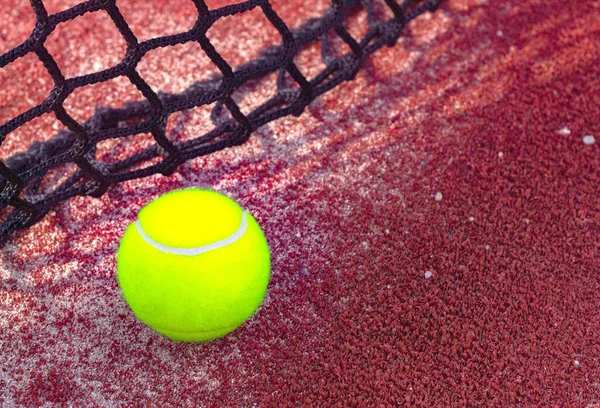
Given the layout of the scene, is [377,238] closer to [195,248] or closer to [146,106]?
[195,248]

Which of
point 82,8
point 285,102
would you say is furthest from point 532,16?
point 82,8

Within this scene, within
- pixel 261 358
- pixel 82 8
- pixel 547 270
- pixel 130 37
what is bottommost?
pixel 547 270

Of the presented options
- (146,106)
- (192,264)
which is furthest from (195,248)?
(146,106)

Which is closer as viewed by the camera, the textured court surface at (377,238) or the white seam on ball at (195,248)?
the white seam on ball at (195,248)

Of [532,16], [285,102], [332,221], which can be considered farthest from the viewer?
[532,16]

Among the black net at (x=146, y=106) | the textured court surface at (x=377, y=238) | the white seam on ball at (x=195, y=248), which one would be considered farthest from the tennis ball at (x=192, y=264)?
the black net at (x=146, y=106)

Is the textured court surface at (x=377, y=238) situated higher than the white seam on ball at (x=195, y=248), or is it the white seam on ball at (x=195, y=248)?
the white seam on ball at (x=195, y=248)

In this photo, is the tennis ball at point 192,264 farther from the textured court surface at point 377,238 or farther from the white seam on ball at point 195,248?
the textured court surface at point 377,238

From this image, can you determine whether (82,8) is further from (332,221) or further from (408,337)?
(408,337)
